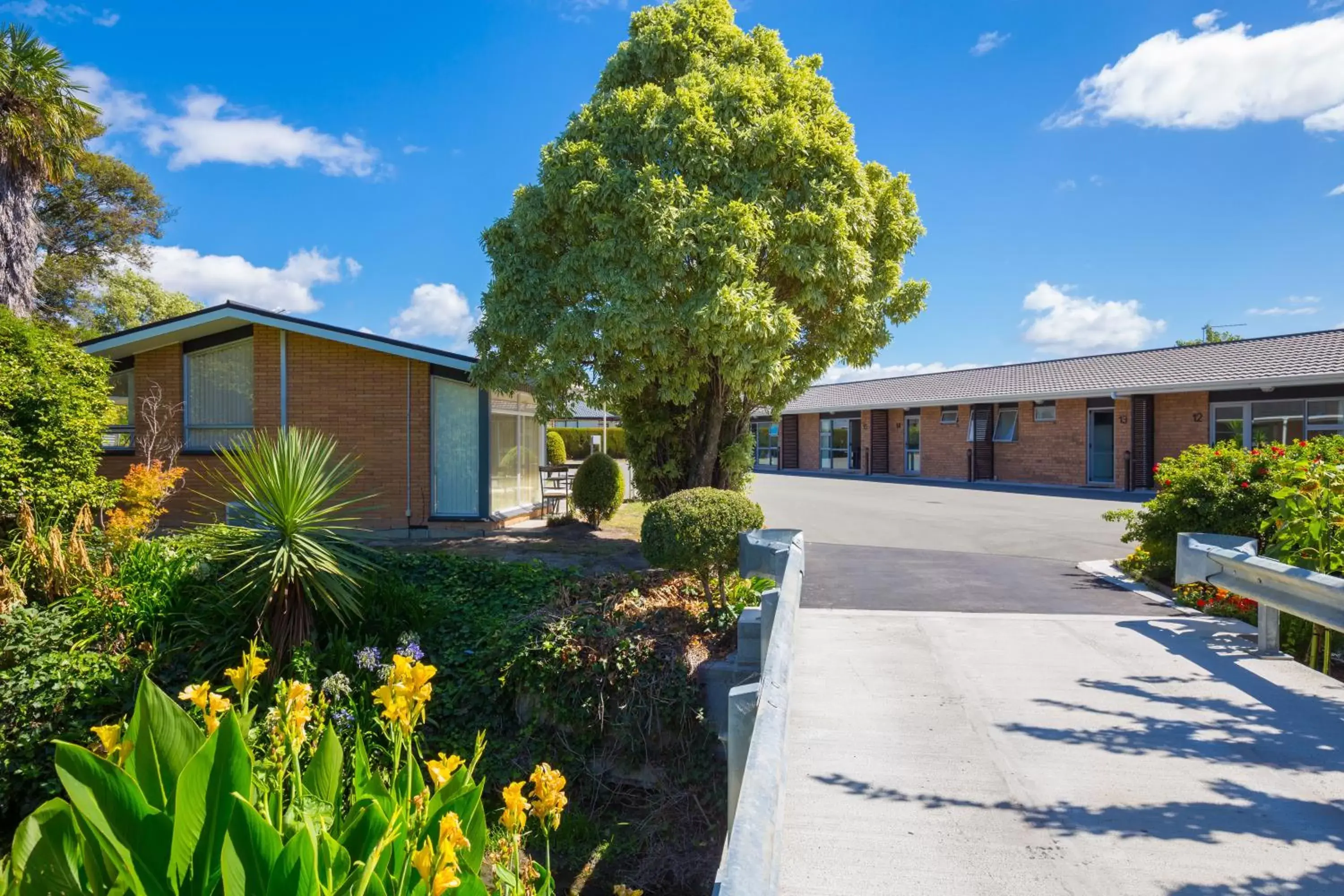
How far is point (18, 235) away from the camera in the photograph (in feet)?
55.3

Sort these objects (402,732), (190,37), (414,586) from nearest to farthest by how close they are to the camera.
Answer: (402,732) < (414,586) < (190,37)

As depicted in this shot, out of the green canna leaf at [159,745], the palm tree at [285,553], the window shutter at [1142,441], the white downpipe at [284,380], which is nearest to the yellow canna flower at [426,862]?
the green canna leaf at [159,745]

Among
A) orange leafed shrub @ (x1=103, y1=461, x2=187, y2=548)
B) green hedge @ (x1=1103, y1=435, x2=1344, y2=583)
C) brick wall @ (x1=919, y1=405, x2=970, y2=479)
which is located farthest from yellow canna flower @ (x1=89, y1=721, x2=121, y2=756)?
brick wall @ (x1=919, y1=405, x2=970, y2=479)

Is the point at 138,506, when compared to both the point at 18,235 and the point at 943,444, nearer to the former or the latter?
the point at 18,235

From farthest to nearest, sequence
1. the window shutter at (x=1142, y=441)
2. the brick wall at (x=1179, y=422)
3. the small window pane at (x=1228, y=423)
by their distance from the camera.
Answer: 1. the window shutter at (x=1142, y=441)
2. the brick wall at (x=1179, y=422)
3. the small window pane at (x=1228, y=423)

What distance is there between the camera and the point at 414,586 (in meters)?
8.49

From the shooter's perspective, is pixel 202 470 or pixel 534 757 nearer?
pixel 534 757

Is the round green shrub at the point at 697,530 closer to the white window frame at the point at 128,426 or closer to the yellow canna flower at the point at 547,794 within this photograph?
the yellow canna flower at the point at 547,794

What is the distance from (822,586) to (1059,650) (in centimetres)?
316

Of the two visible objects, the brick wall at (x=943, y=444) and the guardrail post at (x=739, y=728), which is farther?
the brick wall at (x=943, y=444)

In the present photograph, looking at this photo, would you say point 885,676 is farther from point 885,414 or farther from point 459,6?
point 885,414

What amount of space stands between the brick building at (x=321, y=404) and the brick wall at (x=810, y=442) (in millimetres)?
25205

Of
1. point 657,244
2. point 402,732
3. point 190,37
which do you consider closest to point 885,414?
point 657,244

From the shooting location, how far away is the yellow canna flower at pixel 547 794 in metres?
2.42
